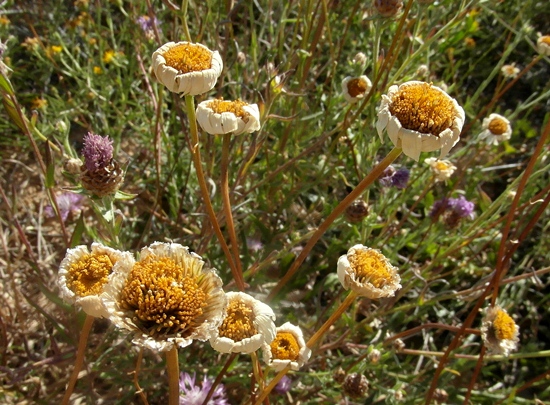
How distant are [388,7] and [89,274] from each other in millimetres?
1165

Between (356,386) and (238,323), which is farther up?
(238,323)

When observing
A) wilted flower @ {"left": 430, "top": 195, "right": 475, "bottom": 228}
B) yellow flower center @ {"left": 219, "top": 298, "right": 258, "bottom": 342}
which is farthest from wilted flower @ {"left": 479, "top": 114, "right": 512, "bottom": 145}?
yellow flower center @ {"left": 219, "top": 298, "right": 258, "bottom": 342}

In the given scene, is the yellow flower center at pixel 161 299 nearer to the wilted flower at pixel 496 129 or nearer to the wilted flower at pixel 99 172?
the wilted flower at pixel 99 172

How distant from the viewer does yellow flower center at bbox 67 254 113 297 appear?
40.8 inches

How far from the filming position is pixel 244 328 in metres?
1.03

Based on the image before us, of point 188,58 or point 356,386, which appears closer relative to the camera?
point 188,58

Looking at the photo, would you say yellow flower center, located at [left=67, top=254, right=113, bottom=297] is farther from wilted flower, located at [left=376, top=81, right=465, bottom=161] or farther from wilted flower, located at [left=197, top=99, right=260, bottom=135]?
wilted flower, located at [left=376, top=81, right=465, bottom=161]

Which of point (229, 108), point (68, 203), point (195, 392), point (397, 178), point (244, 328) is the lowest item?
point (195, 392)

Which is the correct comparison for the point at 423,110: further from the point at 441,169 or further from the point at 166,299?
the point at 441,169

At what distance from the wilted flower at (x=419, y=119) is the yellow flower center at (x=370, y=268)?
30 centimetres

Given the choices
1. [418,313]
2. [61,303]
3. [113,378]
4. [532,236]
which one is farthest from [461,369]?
[61,303]

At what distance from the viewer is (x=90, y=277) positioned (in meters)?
1.07

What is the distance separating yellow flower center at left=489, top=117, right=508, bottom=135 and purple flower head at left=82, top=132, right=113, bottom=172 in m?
1.63

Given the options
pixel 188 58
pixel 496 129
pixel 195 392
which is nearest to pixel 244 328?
pixel 188 58
